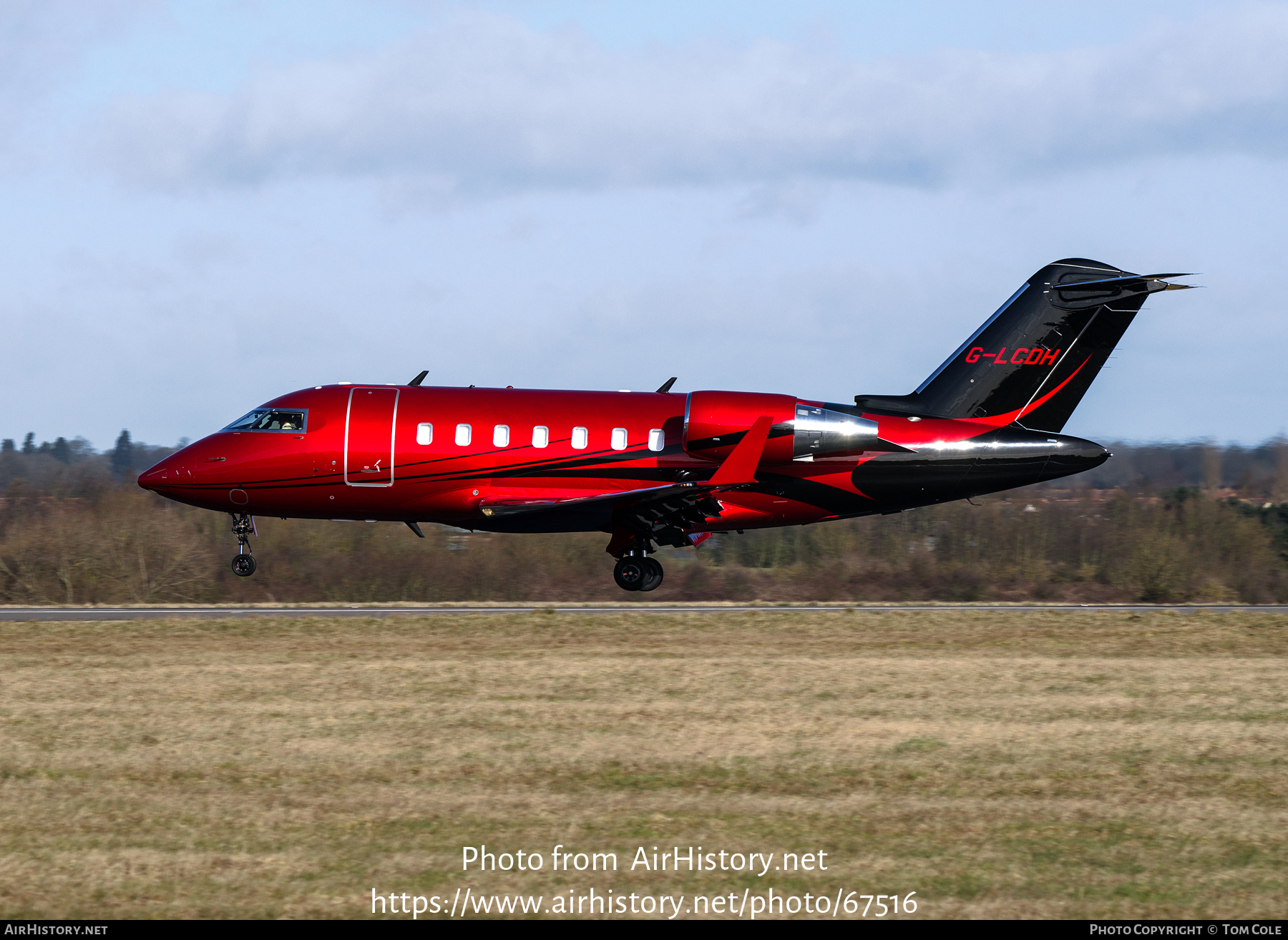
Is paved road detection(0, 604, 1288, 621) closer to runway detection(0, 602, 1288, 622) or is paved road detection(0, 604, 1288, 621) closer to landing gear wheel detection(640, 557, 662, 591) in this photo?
runway detection(0, 602, 1288, 622)

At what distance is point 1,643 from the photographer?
A: 17.0 metres

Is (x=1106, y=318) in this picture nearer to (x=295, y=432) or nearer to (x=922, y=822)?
(x=295, y=432)

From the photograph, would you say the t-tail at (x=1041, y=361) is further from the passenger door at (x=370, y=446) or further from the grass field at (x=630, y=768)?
the passenger door at (x=370, y=446)

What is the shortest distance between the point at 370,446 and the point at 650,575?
18.1ft

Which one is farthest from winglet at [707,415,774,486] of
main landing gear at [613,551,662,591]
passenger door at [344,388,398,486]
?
passenger door at [344,388,398,486]

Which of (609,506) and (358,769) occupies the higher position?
(609,506)

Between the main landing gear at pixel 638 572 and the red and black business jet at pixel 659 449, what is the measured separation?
1.2 inches

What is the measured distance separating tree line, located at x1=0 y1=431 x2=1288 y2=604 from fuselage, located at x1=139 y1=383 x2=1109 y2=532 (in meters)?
6.51

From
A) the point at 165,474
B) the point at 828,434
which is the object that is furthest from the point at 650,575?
the point at 165,474

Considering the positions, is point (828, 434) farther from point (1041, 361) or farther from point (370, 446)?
point (370, 446)

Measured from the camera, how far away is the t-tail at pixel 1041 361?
22641 millimetres

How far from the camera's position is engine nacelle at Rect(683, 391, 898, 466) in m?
21.1

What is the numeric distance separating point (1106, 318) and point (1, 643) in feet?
61.4
